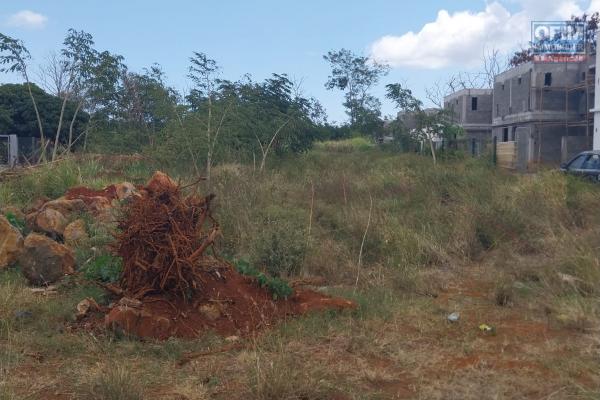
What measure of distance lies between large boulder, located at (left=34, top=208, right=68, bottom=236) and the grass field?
72 centimetres

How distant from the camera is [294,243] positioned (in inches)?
292

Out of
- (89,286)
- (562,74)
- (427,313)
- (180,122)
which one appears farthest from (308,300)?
(562,74)

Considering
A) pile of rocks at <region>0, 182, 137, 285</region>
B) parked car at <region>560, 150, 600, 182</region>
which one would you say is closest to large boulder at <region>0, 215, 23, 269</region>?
pile of rocks at <region>0, 182, 137, 285</region>

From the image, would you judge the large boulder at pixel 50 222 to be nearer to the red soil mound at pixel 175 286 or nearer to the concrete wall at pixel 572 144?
the red soil mound at pixel 175 286

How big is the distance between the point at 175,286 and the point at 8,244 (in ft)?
10.9

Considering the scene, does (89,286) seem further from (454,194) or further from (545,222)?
(454,194)

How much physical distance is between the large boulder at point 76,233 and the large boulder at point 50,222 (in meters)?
0.16

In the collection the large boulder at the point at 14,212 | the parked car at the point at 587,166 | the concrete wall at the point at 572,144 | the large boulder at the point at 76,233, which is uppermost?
the concrete wall at the point at 572,144

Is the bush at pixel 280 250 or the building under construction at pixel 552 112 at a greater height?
the building under construction at pixel 552 112

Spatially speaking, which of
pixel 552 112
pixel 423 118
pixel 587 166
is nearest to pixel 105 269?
pixel 587 166

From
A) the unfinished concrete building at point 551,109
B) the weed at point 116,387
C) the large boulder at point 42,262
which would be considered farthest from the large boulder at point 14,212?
the unfinished concrete building at point 551,109

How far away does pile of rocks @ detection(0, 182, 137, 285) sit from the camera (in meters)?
7.04

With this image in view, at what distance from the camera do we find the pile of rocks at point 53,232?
704cm

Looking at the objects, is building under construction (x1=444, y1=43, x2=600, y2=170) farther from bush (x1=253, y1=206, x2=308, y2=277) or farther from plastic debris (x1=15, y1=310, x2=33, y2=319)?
plastic debris (x1=15, y1=310, x2=33, y2=319)
